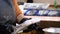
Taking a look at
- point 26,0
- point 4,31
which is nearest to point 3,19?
point 4,31

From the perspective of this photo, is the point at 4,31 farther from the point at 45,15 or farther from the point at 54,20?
the point at 45,15

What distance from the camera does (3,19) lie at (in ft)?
2.85

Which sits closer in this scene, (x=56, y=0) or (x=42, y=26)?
(x=42, y=26)

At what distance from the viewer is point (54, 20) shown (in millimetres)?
1191

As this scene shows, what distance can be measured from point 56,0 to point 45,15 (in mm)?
423

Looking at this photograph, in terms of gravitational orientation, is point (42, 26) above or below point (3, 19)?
below

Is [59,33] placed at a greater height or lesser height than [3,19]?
lesser

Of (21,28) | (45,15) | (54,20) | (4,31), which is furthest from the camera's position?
(45,15)

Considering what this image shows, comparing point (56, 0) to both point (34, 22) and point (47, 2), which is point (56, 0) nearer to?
point (47, 2)

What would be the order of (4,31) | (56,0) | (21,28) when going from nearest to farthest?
1. (4,31)
2. (21,28)
3. (56,0)

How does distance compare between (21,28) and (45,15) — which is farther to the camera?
(45,15)

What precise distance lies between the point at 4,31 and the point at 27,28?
23 centimetres

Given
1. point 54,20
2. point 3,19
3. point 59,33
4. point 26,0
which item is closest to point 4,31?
point 3,19

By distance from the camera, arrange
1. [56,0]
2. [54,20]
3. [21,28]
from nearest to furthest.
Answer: [21,28], [54,20], [56,0]
